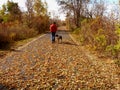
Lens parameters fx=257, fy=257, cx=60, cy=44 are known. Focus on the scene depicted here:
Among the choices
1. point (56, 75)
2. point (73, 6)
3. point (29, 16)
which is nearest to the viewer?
point (56, 75)

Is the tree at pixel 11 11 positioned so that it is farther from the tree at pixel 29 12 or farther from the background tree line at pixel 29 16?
the tree at pixel 29 12

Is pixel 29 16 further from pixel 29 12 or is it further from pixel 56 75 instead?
pixel 56 75

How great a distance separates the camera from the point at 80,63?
13711 millimetres

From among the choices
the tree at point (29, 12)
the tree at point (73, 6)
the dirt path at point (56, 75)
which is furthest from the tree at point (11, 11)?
the dirt path at point (56, 75)

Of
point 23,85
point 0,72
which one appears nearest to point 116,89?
point 23,85

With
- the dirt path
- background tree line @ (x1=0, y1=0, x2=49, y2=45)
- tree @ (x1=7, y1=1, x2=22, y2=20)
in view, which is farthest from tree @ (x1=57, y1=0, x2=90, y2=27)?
the dirt path

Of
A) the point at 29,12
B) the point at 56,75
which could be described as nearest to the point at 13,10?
the point at 29,12

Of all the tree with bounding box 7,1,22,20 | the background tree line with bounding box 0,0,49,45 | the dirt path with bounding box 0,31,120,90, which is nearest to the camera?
the dirt path with bounding box 0,31,120,90

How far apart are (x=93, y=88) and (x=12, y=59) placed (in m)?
6.96

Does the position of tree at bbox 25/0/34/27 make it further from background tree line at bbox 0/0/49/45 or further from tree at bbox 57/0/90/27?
tree at bbox 57/0/90/27

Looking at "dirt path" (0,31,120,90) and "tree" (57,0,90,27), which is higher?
"tree" (57,0,90,27)

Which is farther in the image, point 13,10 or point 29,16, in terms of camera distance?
point 13,10

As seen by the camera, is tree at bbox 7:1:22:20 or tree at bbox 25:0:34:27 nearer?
tree at bbox 25:0:34:27

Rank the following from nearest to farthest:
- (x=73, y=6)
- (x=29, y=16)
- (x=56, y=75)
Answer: (x=56, y=75), (x=29, y=16), (x=73, y=6)
